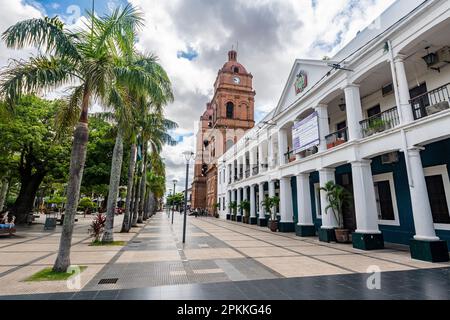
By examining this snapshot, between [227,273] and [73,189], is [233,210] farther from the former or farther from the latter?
[73,189]

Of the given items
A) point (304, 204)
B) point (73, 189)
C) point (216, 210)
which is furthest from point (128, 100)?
point (216, 210)

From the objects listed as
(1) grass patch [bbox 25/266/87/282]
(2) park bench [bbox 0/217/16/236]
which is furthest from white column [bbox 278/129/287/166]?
(2) park bench [bbox 0/217/16/236]

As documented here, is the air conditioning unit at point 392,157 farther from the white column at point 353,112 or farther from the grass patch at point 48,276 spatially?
the grass patch at point 48,276

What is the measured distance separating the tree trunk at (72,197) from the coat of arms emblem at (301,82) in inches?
468

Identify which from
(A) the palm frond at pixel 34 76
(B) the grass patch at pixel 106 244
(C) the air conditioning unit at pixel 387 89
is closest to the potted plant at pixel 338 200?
(C) the air conditioning unit at pixel 387 89

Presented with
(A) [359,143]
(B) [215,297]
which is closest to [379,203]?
(A) [359,143]

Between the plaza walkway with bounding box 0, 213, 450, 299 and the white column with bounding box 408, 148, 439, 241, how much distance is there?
3.15ft

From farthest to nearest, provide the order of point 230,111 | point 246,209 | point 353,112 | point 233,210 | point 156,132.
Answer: point 230,111
point 233,210
point 246,209
point 156,132
point 353,112

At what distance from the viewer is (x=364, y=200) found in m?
10.1

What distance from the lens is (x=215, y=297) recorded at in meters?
→ 4.45

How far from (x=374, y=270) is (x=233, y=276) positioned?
379 cm

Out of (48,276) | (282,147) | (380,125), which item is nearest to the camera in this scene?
(48,276)

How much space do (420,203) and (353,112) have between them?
4643 mm
